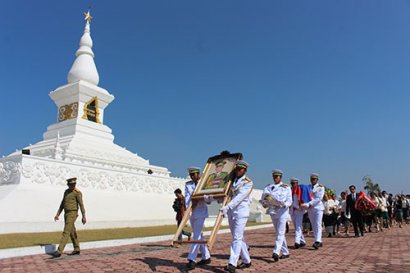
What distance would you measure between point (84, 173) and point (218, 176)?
1441 cm

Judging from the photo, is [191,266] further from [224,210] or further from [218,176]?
[218,176]

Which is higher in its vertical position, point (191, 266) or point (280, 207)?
point (280, 207)

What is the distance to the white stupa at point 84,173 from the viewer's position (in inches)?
623

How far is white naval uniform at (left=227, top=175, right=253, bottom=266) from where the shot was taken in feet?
20.4

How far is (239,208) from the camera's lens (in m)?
6.46

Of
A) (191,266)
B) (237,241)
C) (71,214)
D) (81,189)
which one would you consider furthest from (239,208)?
(81,189)

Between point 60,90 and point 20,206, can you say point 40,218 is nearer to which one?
point 20,206

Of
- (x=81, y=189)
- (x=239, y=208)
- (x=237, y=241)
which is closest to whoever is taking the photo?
(x=237, y=241)

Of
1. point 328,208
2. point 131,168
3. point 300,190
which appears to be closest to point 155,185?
point 131,168

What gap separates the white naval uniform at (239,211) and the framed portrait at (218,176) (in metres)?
0.20

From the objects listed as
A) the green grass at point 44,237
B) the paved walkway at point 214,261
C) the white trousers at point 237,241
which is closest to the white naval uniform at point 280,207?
the paved walkway at point 214,261

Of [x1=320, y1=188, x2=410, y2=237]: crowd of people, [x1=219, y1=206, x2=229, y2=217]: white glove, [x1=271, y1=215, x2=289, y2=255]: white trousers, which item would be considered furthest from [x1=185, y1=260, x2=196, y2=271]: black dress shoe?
[x1=320, y1=188, x2=410, y2=237]: crowd of people

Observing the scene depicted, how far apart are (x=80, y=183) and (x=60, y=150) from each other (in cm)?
417

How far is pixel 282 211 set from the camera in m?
8.00
